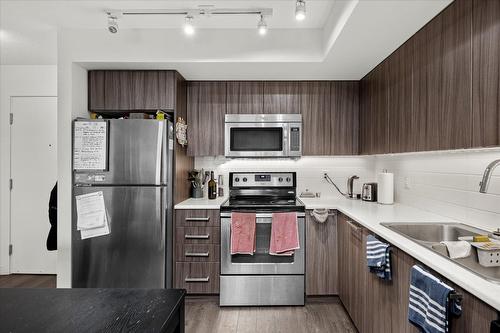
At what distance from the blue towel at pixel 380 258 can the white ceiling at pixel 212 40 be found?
4.41ft

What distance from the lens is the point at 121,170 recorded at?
2537 mm

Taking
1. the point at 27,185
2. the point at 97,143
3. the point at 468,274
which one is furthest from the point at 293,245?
the point at 27,185

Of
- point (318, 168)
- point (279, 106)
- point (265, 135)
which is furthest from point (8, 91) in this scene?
point (318, 168)

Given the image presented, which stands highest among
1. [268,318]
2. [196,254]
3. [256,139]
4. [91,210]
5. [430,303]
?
[256,139]

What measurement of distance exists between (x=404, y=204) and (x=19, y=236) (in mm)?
4039

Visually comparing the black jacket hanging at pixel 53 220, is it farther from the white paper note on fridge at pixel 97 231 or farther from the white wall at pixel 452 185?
the white wall at pixel 452 185

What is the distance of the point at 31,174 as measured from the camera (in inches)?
134

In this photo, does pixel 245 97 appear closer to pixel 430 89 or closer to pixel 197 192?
pixel 197 192

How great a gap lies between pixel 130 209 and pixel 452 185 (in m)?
2.42

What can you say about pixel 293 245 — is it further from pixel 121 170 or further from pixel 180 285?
pixel 121 170

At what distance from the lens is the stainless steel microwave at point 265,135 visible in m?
3.04

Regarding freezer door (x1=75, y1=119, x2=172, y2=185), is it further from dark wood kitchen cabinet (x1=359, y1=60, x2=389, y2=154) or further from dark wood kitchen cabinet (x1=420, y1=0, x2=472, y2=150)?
dark wood kitchen cabinet (x1=420, y1=0, x2=472, y2=150)

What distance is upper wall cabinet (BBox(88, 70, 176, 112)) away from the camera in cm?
276

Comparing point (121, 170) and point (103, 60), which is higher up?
point (103, 60)
